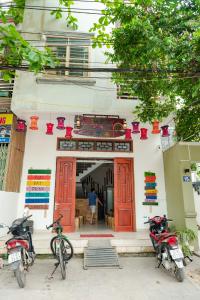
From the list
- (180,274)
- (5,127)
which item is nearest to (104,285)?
(180,274)

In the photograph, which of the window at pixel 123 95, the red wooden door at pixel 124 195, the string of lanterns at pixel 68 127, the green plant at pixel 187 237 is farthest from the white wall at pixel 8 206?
the green plant at pixel 187 237

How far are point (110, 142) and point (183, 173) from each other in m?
2.48

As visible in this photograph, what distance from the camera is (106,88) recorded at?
20.2 feet

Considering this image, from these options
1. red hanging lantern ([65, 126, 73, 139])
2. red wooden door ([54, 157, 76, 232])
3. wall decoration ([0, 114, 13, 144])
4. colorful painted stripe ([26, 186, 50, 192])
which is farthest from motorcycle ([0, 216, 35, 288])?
red hanging lantern ([65, 126, 73, 139])

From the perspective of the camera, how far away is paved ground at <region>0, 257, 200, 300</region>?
121 inches

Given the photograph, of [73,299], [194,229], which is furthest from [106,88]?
[73,299]

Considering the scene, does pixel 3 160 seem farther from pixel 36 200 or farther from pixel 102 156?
pixel 102 156

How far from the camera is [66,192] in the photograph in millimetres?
6523

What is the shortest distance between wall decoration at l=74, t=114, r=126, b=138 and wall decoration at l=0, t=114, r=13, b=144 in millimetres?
1983

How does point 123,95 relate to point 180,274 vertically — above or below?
above

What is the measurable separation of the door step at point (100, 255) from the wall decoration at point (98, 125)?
3.28 meters

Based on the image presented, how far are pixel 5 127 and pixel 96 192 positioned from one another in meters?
6.63

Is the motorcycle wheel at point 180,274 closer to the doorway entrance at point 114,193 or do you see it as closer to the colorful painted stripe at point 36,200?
the doorway entrance at point 114,193

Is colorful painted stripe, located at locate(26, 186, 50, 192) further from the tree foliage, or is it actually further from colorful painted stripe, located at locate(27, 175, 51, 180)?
the tree foliage
